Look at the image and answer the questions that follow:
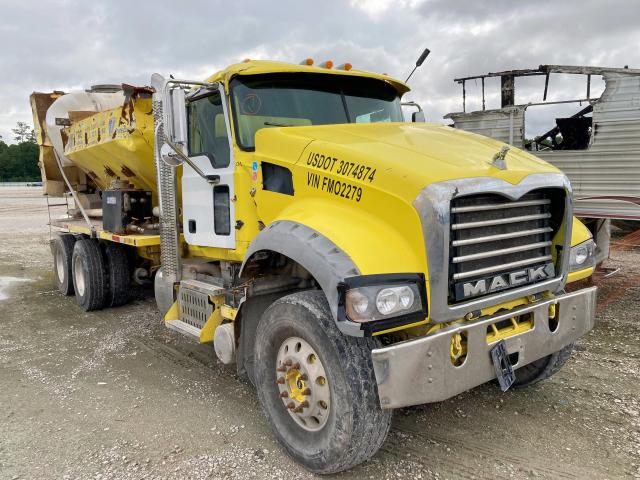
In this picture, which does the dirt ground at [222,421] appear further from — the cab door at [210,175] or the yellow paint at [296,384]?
the cab door at [210,175]

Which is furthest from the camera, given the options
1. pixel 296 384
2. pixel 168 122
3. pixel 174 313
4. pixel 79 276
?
pixel 79 276

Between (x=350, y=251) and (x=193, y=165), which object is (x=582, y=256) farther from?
(x=193, y=165)

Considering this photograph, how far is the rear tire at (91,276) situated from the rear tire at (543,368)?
18.2 feet

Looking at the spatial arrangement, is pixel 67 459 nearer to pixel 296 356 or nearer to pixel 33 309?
pixel 296 356

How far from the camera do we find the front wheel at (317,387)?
2.93 meters

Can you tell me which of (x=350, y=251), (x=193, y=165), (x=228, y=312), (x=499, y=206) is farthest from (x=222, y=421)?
(x=499, y=206)

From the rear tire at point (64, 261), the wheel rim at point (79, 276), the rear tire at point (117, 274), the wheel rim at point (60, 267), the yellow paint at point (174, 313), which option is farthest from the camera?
the wheel rim at point (60, 267)

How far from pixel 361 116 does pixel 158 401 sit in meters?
3.03

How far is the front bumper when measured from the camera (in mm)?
2758

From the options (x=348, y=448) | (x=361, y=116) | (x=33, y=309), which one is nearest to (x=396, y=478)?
(x=348, y=448)

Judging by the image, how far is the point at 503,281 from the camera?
10.6 ft

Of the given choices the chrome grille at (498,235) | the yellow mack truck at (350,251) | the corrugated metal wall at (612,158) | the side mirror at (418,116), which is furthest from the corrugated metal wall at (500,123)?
the chrome grille at (498,235)


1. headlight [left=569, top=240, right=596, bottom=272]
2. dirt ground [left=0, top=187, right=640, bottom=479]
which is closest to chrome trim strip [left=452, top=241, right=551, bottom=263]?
headlight [left=569, top=240, right=596, bottom=272]

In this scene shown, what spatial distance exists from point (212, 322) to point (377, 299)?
2121mm
